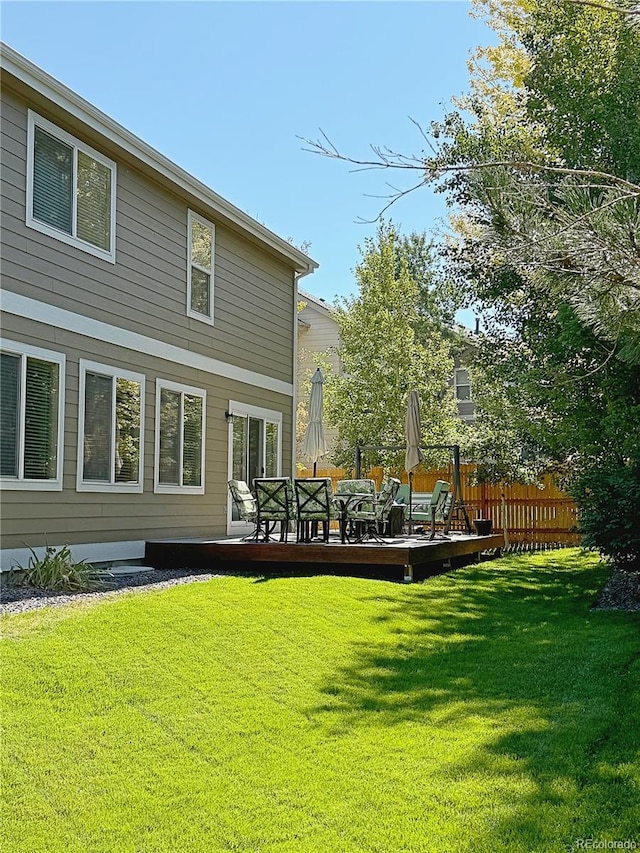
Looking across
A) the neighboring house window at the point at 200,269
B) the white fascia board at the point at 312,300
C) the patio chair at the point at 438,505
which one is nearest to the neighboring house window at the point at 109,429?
the neighboring house window at the point at 200,269

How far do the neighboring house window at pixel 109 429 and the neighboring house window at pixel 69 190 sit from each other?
148 cm

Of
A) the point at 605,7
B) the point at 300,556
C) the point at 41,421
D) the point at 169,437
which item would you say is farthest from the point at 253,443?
the point at 605,7

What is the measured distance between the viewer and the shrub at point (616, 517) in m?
8.38

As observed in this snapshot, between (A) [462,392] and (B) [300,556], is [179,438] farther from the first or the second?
(A) [462,392]

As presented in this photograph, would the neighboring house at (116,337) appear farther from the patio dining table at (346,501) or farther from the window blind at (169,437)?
the patio dining table at (346,501)

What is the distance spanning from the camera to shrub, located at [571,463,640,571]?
838 centimetres

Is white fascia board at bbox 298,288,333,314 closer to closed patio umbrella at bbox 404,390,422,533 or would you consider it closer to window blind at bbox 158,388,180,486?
closed patio umbrella at bbox 404,390,422,533

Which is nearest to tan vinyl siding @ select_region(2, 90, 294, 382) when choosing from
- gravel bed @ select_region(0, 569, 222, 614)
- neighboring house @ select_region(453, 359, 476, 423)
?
gravel bed @ select_region(0, 569, 222, 614)

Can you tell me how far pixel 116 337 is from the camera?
10031mm

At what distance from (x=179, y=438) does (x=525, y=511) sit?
8576mm

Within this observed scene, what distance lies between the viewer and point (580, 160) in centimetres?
1008

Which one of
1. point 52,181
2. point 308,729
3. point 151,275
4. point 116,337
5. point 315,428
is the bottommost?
point 308,729

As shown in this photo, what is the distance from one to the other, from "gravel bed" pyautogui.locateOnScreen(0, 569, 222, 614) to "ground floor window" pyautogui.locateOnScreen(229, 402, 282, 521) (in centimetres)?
318

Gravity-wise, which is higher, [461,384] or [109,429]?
[461,384]
